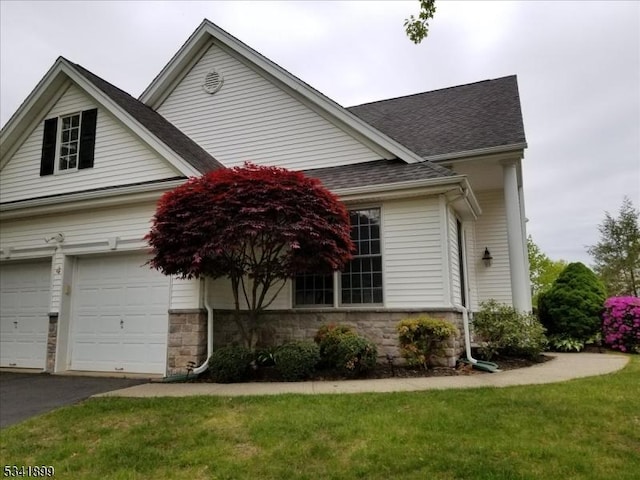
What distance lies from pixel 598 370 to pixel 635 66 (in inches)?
336

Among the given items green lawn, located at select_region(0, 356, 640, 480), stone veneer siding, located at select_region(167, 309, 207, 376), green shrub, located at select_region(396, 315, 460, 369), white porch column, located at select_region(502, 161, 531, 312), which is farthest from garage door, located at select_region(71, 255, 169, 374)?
white porch column, located at select_region(502, 161, 531, 312)

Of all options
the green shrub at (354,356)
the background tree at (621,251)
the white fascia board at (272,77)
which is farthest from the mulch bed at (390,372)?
the background tree at (621,251)

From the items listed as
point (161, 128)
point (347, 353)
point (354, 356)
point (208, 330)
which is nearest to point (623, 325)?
point (354, 356)

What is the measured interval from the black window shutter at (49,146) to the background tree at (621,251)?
2787cm

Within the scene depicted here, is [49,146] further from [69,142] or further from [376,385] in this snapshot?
[376,385]

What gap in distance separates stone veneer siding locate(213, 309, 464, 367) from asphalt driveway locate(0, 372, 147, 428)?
1836 mm

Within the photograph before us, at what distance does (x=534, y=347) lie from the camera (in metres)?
8.61

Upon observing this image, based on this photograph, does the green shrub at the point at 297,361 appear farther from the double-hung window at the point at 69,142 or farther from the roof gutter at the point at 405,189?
the double-hung window at the point at 69,142

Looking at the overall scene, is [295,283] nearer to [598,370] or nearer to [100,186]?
[100,186]

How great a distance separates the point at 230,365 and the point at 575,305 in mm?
8718

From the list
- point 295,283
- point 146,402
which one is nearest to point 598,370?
point 295,283

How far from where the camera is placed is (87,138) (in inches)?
400

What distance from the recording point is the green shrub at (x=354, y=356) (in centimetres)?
715

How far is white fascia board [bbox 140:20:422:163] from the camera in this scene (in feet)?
32.4
